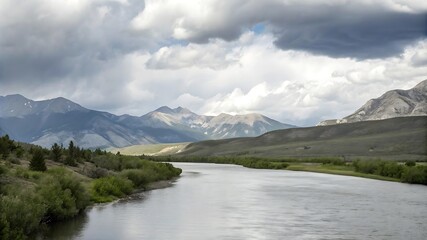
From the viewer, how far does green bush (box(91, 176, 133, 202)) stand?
64.0 meters

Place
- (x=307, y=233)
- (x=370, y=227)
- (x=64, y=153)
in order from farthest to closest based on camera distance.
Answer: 1. (x=64, y=153)
2. (x=370, y=227)
3. (x=307, y=233)

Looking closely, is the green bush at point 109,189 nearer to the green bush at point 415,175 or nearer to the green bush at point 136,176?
the green bush at point 136,176

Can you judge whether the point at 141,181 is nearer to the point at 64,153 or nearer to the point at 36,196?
the point at 64,153

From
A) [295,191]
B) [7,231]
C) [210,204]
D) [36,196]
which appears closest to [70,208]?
[36,196]

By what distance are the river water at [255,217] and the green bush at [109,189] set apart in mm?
1997

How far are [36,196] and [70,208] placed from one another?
6482 millimetres

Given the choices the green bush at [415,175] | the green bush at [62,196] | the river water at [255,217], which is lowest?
the river water at [255,217]

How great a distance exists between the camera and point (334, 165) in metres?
168

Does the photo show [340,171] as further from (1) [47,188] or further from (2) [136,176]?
(1) [47,188]

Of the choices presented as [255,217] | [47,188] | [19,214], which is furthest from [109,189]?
[19,214]

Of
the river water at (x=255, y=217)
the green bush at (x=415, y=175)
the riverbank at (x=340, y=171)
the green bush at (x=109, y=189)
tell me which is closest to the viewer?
the river water at (x=255, y=217)

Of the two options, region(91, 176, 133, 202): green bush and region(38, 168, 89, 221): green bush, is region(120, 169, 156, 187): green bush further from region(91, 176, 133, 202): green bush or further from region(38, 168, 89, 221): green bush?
region(38, 168, 89, 221): green bush

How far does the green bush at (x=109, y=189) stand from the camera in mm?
63994

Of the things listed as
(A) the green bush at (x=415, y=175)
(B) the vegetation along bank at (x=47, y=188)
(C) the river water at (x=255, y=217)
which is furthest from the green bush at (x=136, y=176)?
(A) the green bush at (x=415, y=175)
